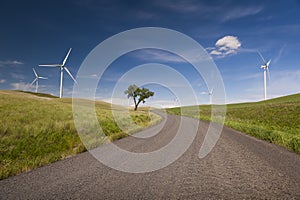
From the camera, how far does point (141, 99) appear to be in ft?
249

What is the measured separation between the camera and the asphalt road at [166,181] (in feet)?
12.1

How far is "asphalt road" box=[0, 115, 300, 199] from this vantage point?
3.68m

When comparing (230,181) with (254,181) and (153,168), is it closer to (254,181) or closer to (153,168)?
(254,181)

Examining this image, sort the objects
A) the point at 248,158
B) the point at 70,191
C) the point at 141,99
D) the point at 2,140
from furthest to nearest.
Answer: the point at 141,99 < the point at 2,140 < the point at 248,158 < the point at 70,191

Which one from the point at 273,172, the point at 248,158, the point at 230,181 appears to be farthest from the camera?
the point at 248,158

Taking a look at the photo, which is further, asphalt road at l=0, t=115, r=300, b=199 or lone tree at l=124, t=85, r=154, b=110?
lone tree at l=124, t=85, r=154, b=110

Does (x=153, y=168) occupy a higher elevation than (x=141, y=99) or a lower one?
lower

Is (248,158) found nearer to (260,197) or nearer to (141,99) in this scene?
(260,197)

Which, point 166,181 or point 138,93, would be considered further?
point 138,93

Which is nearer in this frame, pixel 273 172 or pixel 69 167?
pixel 273 172

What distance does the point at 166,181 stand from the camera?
438 centimetres

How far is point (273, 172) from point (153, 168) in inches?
112

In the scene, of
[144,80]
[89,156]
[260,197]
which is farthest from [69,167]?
[144,80]

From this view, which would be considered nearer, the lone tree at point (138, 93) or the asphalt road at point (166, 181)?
the asphalt road at point (166, 181)
